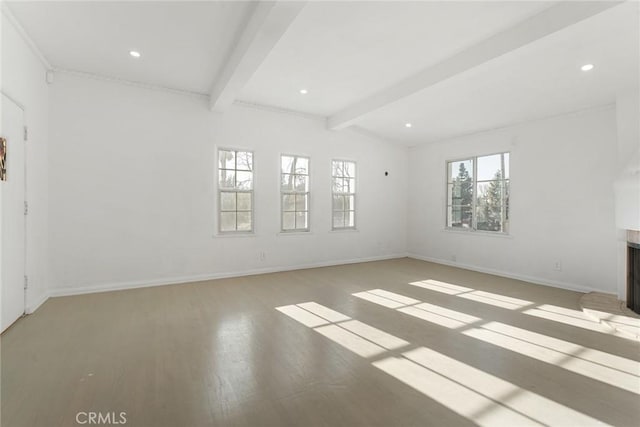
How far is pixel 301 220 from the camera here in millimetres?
5969

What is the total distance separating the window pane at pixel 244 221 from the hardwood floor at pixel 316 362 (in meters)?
1.57

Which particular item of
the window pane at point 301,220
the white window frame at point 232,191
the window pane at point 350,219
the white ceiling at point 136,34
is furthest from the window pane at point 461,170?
the white ceiling at point 136,34

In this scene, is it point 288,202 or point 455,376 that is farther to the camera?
point 288,202

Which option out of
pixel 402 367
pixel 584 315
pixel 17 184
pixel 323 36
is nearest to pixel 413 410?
pixel 402 367

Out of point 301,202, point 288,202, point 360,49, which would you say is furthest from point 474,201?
point 360,49

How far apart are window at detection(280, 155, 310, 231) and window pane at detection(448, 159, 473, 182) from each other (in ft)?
10.5

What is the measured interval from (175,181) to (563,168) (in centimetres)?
610

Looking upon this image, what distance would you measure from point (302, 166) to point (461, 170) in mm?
3386

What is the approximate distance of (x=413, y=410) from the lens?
1.79m

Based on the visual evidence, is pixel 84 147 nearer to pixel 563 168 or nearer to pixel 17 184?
pixel 17 184

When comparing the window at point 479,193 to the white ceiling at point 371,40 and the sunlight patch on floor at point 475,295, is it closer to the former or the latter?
the sunlight patch on floor at point 475,295

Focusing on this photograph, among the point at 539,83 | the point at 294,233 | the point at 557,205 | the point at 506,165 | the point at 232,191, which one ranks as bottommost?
the point at 294,233

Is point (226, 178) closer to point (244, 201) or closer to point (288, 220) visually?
point (244, 201)

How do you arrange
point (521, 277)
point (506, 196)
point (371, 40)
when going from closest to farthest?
point (371, 40)
point (521, 277)
point (506, 196)
